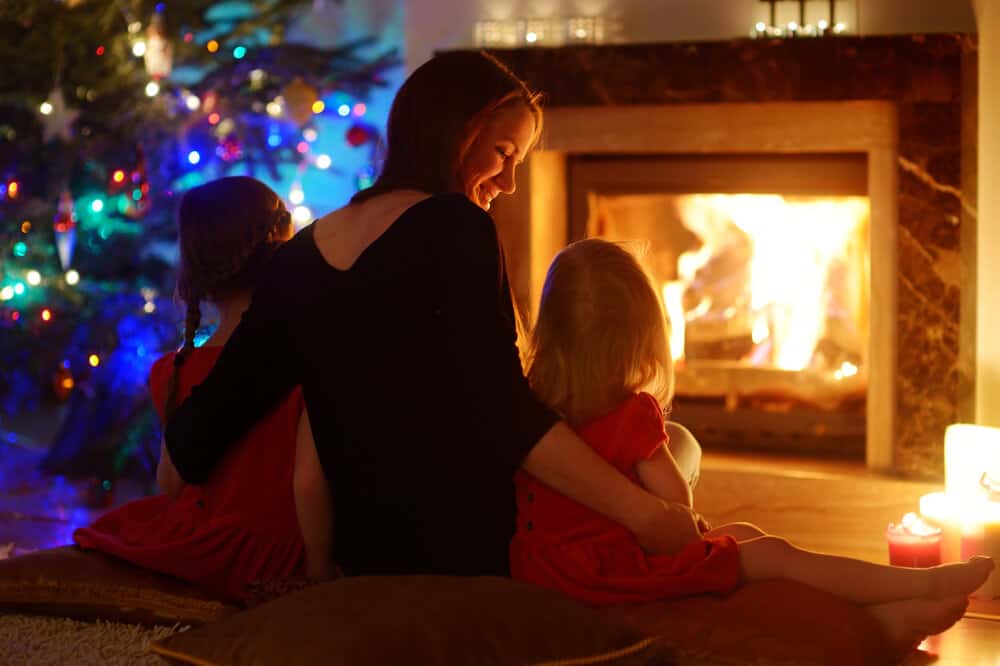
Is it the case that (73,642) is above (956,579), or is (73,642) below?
below

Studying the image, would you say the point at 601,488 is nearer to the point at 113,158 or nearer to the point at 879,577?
the point at 879,577

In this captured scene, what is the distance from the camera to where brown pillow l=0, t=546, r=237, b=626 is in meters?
1.97

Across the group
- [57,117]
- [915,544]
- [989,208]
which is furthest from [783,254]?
[57,117]

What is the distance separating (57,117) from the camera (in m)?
3.93

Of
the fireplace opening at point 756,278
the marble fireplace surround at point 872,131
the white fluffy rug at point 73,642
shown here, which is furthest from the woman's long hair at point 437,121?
the fireplace opening at point 756,278

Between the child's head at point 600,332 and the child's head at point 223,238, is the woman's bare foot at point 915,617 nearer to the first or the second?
the child's head at point 600,332

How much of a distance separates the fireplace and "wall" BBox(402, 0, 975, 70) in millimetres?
235

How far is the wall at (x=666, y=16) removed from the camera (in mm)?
3225

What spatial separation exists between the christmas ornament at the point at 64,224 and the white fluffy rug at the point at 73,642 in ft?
6.93

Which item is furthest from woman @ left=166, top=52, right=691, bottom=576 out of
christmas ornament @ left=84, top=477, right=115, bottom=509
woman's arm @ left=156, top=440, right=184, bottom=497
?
christmas ornament @ left=84, top=477, right=115, bottom=509

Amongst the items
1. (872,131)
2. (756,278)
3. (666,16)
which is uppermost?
(666,16)

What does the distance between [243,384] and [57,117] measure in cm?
237

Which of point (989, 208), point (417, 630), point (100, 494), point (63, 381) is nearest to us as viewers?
point (417, 630)

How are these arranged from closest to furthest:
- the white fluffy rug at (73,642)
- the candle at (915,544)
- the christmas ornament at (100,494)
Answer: the white fluffy rug at (73,642) → the candle at (915,544) → the christmas ornament at (100,494)
